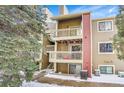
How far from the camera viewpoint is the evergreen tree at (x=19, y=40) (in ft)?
8.14

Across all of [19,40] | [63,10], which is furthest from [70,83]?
[63,10]

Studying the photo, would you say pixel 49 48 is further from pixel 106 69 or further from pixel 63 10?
pixel 106 69

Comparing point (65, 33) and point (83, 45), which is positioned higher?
point (65, 33)

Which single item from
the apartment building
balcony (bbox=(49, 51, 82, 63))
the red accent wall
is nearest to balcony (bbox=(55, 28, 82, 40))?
the apartment building

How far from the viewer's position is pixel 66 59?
9.04 ft

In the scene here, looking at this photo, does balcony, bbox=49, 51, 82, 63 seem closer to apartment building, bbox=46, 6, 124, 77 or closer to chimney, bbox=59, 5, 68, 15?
apartment building, bbox=46, 6, 124, 77

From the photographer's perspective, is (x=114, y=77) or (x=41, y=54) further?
(x=41, y=54)

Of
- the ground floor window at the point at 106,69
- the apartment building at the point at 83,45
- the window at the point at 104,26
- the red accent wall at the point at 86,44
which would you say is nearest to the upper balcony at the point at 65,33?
the apartment building at the point at 83,45

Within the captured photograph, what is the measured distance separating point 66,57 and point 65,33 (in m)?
0.46

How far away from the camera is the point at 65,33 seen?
2836 mm
